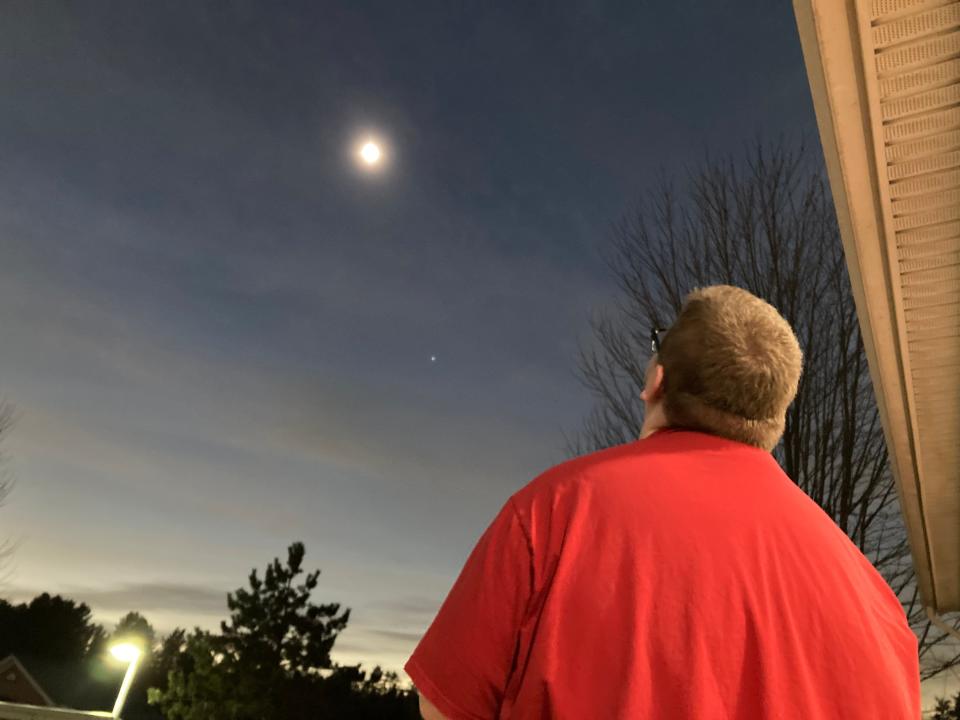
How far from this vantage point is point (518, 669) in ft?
3.30

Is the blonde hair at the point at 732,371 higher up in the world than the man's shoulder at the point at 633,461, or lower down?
higher up

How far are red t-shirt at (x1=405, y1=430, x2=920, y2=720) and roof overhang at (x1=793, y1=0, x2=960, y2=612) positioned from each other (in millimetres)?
1483

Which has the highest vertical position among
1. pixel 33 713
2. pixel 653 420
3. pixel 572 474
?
pixel 653 420

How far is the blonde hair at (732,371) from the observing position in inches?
48.4

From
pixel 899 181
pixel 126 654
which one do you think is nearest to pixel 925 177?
pixel 899 181

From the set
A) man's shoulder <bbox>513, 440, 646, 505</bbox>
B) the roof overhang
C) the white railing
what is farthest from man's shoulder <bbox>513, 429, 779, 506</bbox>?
the white railing

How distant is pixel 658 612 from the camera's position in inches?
39.0

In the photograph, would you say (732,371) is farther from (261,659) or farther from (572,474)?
(261,659)

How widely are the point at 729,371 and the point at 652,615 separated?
47 centimetres

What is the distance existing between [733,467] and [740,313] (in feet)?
0.99

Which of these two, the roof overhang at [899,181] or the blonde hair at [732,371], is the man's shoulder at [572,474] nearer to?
the blonde hair at [732,371]

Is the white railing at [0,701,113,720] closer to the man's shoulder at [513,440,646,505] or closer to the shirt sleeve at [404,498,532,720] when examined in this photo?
the shirt sleeve at [404,498,532,720]

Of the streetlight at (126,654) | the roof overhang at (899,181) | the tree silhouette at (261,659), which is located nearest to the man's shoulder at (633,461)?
the roof overhang at (899,181)

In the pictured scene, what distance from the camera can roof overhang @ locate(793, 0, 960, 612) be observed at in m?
1.90
